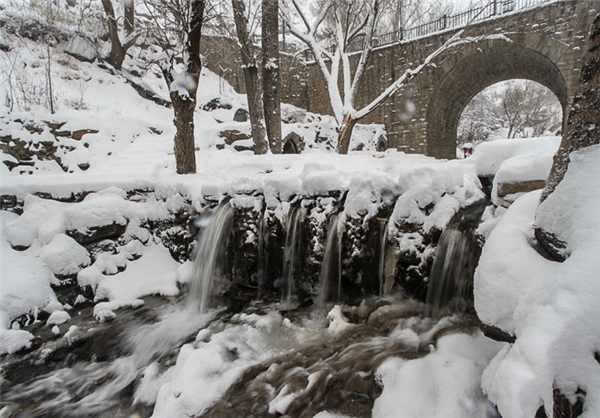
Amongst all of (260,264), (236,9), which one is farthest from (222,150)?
(260,264)

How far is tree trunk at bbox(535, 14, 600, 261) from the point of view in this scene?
1.87 metres

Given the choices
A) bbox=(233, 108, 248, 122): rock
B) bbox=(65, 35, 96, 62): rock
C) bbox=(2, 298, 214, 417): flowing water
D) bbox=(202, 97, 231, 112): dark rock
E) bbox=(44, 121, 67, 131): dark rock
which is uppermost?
bbox=(65, 35, 96, 62): rock

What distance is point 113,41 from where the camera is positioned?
1403 centimetres

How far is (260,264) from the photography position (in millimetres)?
4992

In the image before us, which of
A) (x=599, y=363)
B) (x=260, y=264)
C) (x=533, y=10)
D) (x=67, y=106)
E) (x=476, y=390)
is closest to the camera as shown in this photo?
(x=599, y=363)

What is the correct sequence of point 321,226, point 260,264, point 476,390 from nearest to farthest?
point 476,390 < point 321,226 < point 260,264

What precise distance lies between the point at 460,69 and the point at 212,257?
586 inches

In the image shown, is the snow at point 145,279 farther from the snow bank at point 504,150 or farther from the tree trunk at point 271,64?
the tree trunk at point 271,64

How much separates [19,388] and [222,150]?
8257 mm

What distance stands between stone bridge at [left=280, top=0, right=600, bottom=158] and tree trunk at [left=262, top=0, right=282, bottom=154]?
8115mm

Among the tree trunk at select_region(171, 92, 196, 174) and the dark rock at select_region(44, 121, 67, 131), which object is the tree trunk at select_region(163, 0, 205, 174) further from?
the dark rock at select_region(44, 121, 67, 131)

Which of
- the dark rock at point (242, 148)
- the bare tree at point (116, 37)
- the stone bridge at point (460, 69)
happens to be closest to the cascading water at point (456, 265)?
the dark rock at point (242, 148)

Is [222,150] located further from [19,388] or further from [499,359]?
[499,359]

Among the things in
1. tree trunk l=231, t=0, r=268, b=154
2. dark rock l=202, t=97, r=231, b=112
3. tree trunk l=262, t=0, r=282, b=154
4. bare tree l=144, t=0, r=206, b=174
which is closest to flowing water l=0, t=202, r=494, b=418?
bare tree l=144, t=0, r=206, b=174
